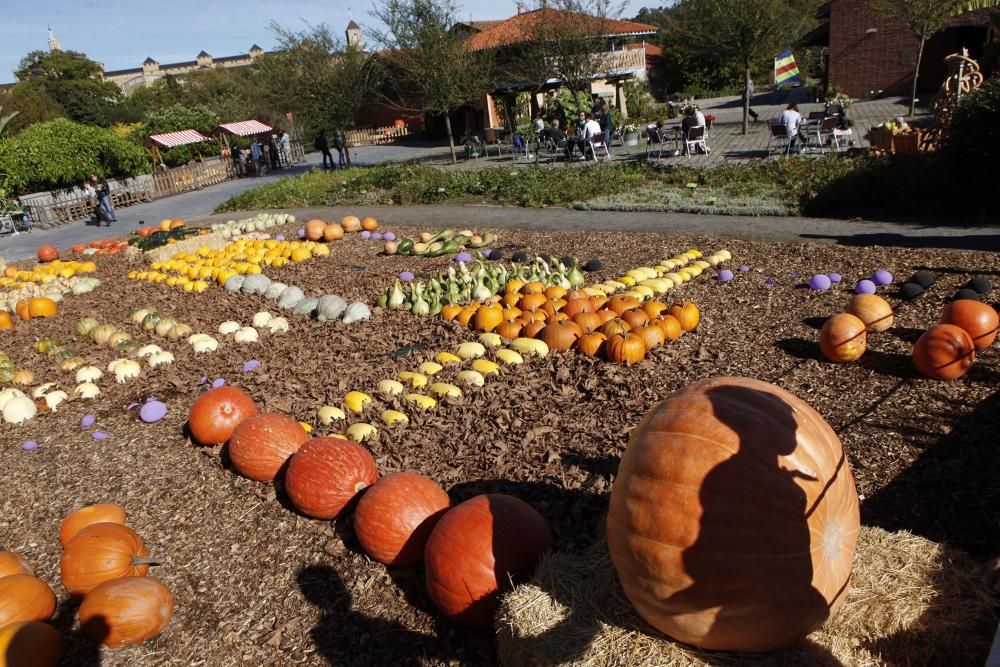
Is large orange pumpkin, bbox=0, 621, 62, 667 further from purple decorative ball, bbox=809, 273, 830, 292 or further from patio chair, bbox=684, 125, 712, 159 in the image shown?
patio chair, bbox=684, 125, 712, 159

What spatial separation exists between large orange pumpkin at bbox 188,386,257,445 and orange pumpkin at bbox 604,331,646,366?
3.45 meters

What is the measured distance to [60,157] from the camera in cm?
2766

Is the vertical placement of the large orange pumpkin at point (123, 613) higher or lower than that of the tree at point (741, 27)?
lower

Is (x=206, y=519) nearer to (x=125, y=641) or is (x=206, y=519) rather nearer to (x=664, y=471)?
(x=125, y=641)

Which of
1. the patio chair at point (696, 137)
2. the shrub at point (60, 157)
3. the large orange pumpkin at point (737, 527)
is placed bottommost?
the large orange pumpkin at point (737, 527)

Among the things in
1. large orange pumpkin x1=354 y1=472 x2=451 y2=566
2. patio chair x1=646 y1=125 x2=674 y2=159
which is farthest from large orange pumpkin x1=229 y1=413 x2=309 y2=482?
patio chair x1=646 y1=125 x2=674 y2=159

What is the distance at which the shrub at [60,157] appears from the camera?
1049 inches

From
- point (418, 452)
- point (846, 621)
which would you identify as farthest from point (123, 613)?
point (846, 621)

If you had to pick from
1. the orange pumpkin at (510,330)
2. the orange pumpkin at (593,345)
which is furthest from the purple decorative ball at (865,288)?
the orange pumpkin at (510,330)

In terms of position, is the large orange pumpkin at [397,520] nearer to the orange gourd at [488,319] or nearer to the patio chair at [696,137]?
the orange gourd at [488,319]

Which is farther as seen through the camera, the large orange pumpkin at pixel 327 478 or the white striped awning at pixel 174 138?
the white striped awning at pixel 174 138

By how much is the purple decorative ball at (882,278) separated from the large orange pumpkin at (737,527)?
5.91 m

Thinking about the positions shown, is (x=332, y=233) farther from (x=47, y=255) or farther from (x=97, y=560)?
(x=97, y=560)

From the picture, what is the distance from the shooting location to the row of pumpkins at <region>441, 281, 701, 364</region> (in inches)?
252
